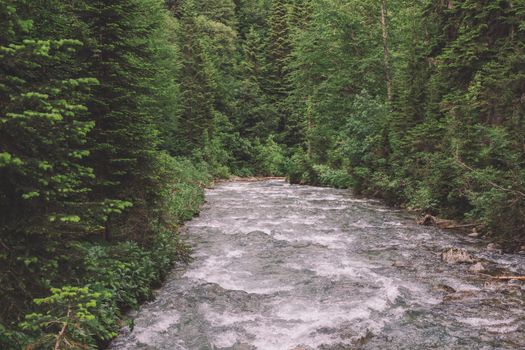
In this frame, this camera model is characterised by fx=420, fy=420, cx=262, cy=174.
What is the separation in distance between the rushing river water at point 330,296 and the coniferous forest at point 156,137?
0.94 metres

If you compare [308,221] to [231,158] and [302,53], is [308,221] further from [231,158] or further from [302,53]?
[302,53]

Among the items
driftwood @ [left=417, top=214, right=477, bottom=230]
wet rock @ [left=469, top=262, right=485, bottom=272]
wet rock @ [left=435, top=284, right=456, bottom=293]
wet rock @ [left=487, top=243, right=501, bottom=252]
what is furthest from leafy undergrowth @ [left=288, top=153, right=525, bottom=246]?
wet rock @ [left=435, top=284, right=456, bottom=293]

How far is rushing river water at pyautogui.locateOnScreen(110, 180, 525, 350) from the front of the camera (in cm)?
680

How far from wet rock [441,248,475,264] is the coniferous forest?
6.03 ft

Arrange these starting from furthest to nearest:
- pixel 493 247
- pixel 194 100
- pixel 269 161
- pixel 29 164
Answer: pixel 269 161 < pixel 194 100 < pixel 493 247 < pixel 29 164

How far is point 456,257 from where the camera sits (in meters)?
10.9

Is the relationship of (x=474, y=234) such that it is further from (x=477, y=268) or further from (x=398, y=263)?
(x=398, y=263)

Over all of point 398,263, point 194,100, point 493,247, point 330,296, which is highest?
point 194,100

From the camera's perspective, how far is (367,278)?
974cm

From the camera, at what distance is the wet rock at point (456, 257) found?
10.8 meters

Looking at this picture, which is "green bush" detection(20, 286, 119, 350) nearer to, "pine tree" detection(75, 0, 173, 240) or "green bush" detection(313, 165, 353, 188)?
"pine tree" detection(75, 0, 173, 240)

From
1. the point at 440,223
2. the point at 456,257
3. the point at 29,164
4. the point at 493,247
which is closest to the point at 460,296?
the point at 456,257

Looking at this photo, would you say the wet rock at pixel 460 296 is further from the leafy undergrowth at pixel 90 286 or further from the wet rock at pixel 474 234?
the leafy undergrowth at pixel 90 286

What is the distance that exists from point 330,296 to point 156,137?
5574mm
